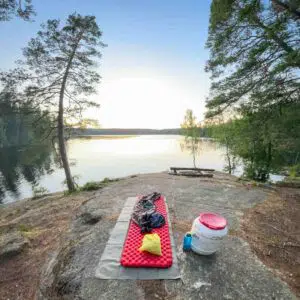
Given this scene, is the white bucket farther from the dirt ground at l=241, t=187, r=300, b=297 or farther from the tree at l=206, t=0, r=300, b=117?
the tree at l=206, t=0, r=300, b=117

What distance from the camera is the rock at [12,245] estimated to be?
434cm

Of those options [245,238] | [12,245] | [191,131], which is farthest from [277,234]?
[191,131]

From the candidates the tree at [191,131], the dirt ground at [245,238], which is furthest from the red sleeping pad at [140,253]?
the tree at [191,131]

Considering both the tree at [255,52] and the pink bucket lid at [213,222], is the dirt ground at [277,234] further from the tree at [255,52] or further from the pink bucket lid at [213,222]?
the tree at [255,52]

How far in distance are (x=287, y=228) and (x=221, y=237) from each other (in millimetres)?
2837

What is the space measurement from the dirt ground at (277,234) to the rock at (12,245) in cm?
517

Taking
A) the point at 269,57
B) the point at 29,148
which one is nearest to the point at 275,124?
the point at 269,57

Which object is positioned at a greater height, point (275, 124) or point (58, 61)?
point (58, 61)

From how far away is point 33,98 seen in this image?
1073cm

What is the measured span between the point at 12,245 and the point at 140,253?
3.21 m

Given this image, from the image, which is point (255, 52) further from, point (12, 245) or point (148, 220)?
point (12, 245)

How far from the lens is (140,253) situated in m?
3.65

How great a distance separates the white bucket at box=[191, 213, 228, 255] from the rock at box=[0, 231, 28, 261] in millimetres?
3952

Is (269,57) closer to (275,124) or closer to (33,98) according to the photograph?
(275,124)
